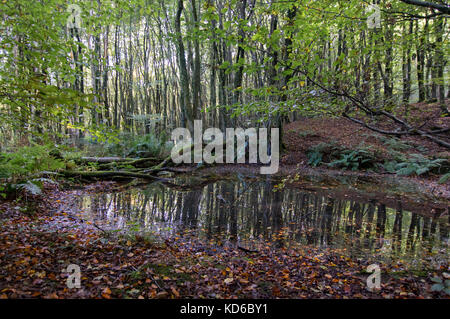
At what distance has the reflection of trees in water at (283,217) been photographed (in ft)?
12.3

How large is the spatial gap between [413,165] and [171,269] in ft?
35.5

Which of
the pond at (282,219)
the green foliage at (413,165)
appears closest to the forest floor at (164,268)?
the pond at (282,219)

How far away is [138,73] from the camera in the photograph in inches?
921

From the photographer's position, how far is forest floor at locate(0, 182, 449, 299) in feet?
7.27

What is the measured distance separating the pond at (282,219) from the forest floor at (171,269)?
35 centimetres

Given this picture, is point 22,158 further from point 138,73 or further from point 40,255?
point 138,73

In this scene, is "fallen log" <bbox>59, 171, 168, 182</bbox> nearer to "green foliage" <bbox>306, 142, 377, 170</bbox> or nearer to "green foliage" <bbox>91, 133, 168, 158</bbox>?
"green foliage" <bbox>91, 133, 168, 158</bbox>

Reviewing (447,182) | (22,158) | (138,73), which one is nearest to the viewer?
(22,158)

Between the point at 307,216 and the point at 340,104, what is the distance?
264 centimetres

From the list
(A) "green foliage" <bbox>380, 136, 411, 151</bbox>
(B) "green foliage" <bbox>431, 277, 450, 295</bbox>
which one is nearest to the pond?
(B) "green foliage" <bbox>431, 277, 450, 295</bbox>

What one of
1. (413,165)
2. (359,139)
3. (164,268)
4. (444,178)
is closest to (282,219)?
(164,268)

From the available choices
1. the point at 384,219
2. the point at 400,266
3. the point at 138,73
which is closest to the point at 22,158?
the point at 400,266

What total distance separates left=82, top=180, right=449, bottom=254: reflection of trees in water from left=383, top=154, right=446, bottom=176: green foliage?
16.4 ft
